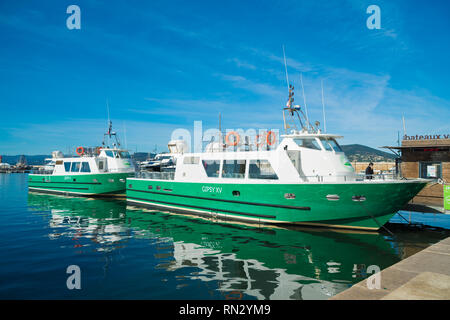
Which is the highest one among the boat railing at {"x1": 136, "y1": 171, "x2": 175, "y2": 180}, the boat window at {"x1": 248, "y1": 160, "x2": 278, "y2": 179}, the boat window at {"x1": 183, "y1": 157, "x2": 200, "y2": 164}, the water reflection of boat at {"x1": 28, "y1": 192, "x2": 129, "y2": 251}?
the boat window at {"x1": 183, "y1": 157, "x2": 200, "y2": 164}

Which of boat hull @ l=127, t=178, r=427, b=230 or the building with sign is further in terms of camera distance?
the building with sign

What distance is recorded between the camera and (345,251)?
9.78 m

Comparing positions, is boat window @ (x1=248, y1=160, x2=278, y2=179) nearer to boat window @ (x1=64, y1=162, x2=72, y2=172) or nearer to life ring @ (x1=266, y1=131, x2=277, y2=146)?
life ring @ (x1=266, y1=131, x2=277, y2=146)

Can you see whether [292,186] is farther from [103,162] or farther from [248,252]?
[103,162]

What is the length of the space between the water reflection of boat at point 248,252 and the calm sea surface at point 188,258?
0.03 metres

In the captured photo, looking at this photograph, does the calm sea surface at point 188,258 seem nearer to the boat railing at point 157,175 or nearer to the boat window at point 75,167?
the boat railing at point 157,175

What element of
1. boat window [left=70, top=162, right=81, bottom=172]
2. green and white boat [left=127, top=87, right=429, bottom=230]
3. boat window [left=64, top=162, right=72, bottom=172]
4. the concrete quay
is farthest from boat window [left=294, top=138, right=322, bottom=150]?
boat window [left=64, top=162, right=72, bottom=172]

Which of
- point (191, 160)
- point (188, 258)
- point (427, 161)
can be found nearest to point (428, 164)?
point (427, 161)

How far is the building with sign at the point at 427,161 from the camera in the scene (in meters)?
18.1

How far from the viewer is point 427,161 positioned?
18953 mm

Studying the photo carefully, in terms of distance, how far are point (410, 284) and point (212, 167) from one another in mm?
12150

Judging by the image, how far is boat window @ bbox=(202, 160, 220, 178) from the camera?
15.9 meters
